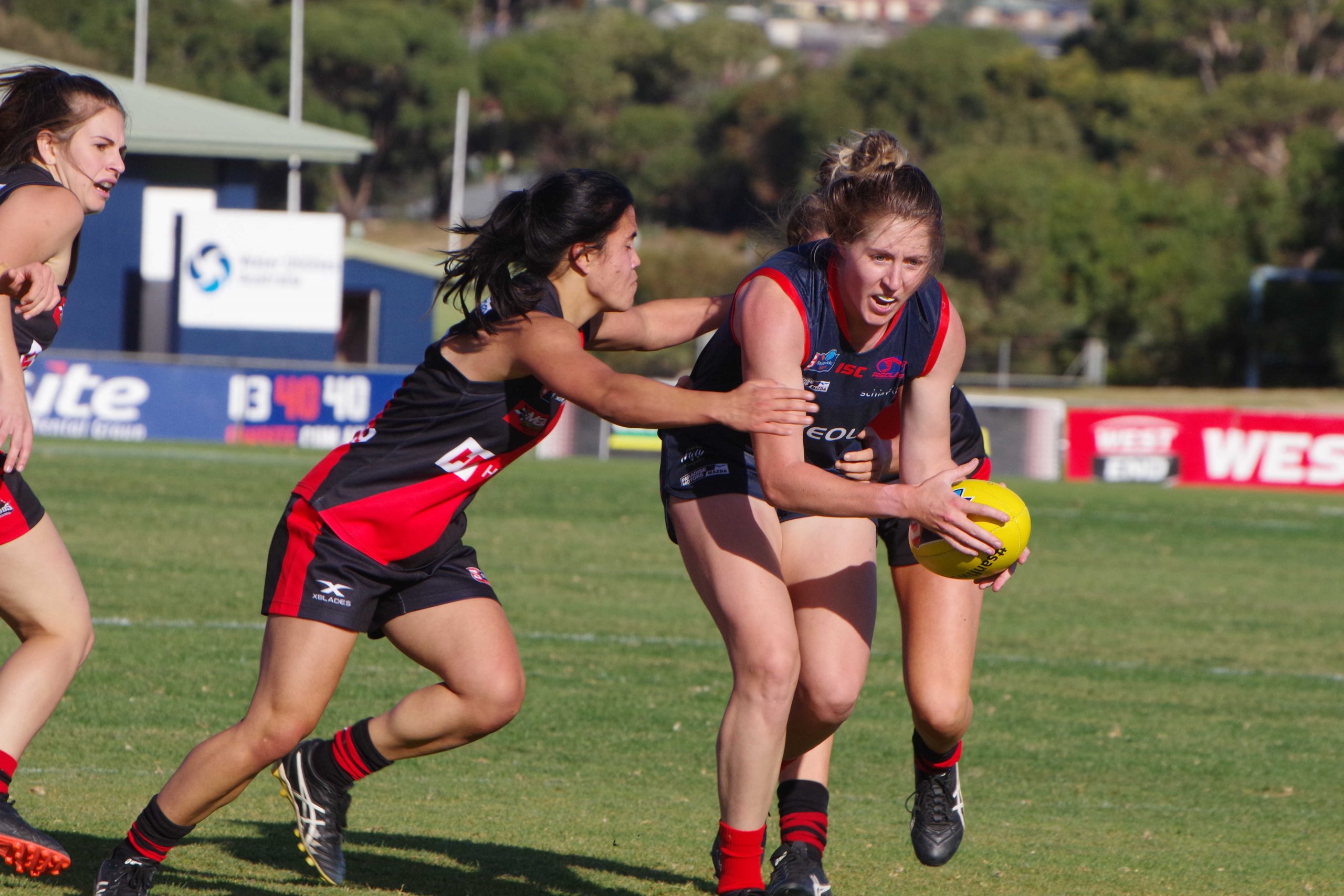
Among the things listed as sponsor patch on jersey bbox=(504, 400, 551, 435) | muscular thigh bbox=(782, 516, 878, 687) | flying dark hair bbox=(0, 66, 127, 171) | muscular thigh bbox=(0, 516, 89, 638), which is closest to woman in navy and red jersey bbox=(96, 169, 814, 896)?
Answer: sponsor patch on jersey bbox=(504, 400, 551, 435)

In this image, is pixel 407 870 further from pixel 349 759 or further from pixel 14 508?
pixel 14 508

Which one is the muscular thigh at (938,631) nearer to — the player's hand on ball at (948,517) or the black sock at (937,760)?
the black sock at (937,760)

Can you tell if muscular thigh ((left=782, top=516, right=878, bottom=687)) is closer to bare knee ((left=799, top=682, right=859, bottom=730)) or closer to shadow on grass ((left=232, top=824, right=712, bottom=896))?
bare knee ((left=799, top=682, right=859, bottom=730))

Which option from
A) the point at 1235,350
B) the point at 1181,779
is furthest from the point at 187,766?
the point at 1235,350

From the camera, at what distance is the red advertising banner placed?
23500 mm

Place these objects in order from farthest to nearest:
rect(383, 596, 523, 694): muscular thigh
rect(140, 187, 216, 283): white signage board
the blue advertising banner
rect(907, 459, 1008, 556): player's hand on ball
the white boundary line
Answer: rect(140, 187, 216, 283): white signage board, the blue advertising banner, the white boundary line, rect(383, 596, 523, 694): muscular thigh, rect(907, 459, 1008, 556): player's hand on ball

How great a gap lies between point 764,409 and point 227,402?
2101cm

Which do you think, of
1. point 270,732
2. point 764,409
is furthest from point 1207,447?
point 270,732

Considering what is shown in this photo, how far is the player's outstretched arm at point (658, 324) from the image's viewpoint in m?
5.18

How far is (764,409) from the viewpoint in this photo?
4.34 metres

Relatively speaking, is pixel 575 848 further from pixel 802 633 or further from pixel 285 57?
pixel 285 57

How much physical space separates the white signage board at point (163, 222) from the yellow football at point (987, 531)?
2858 centimetres

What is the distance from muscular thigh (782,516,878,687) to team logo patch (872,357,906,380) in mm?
461

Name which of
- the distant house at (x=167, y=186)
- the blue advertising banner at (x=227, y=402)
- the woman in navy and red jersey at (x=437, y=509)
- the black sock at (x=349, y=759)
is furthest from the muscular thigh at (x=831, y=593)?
the distant house at (x=167, y=186)
